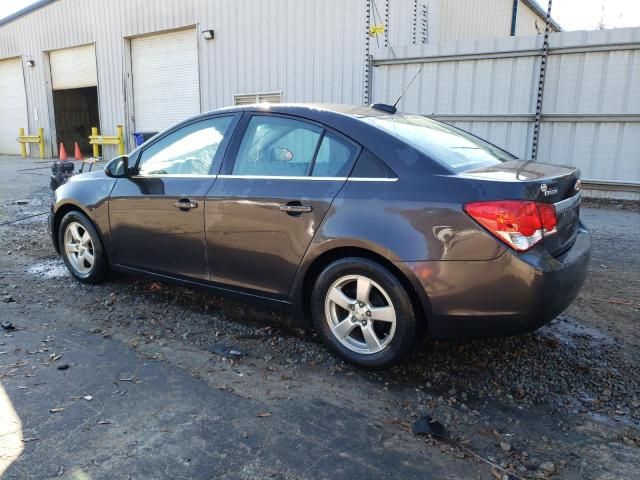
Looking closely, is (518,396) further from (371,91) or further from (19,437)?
(371,91)

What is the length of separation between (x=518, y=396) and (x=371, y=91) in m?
9.01

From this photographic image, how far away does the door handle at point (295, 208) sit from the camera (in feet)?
10.7

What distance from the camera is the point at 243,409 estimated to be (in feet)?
9.23

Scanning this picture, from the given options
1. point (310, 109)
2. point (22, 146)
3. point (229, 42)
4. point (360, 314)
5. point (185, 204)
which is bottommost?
point (360, 314)

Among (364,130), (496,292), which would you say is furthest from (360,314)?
(364,130)

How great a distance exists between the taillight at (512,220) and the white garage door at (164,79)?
14.1m

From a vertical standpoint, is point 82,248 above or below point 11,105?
below

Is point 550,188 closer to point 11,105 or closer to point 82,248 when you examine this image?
point 82,248

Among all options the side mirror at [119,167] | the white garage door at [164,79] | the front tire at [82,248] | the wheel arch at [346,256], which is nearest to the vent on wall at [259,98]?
the white garage door at [164,79]

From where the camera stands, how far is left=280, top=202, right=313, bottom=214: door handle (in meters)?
3.25

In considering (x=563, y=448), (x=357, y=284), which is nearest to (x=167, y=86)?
(x=357, y=284)

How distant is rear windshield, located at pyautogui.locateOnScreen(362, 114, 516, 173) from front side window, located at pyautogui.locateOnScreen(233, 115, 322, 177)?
0.42 meters

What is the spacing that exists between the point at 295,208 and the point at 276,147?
0.55 m

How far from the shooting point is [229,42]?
14273 millimetres
